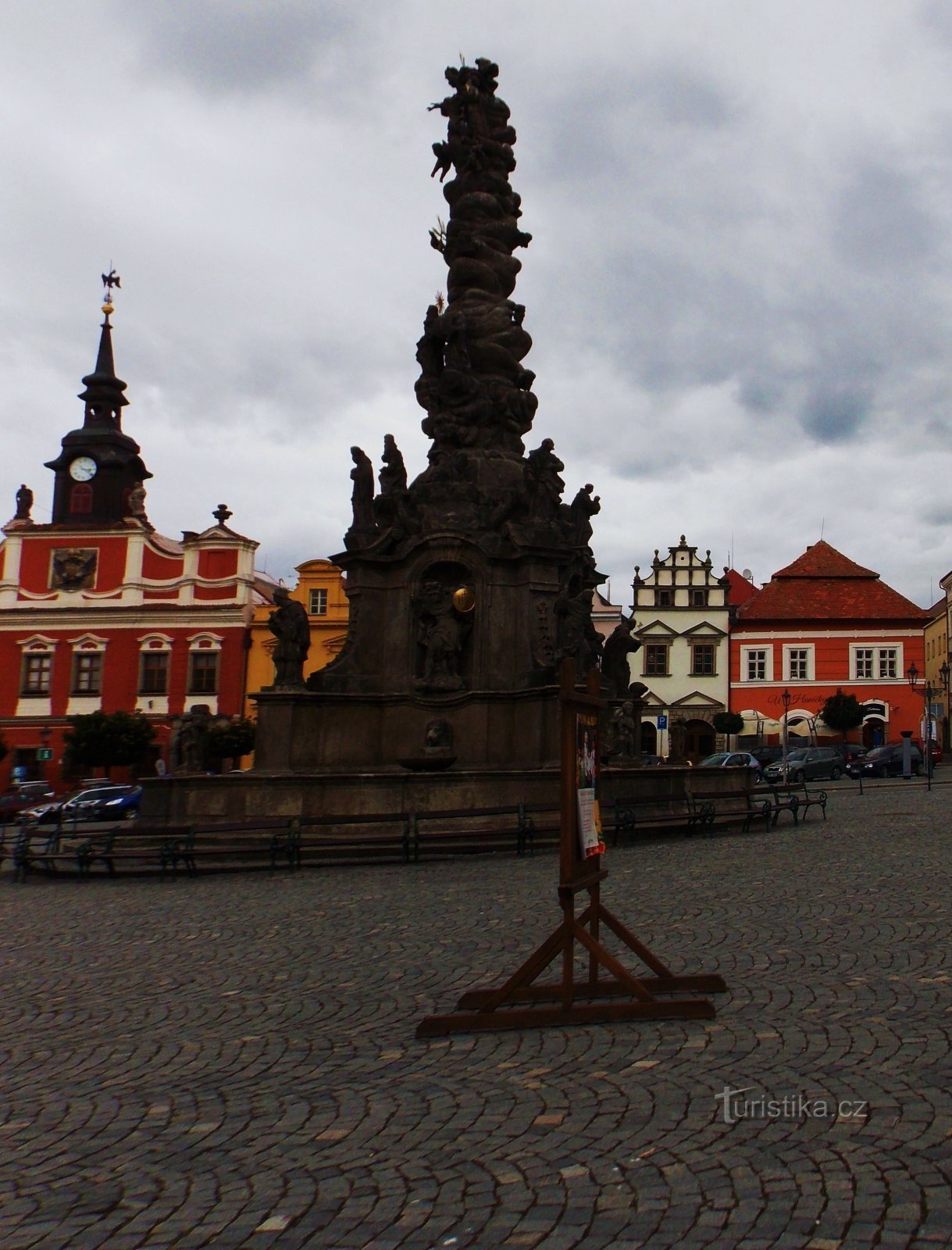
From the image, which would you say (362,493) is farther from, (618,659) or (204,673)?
(204,673)

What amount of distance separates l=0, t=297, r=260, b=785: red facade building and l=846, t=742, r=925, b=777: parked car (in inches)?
1084

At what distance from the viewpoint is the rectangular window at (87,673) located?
5262 cm

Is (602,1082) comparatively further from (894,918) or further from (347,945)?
(894,918)

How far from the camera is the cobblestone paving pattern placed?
148 inches

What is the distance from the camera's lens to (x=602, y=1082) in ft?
16.6

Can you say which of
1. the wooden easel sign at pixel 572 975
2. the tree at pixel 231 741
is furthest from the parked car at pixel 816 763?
the wooden easel sign at pixel 572 975

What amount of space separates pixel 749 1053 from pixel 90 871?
11.3 metres

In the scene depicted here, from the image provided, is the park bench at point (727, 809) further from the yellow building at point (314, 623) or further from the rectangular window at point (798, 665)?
the rectangular window at point (798, 665)

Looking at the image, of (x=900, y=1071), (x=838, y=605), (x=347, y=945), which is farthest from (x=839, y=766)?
(x=900, y=1071)

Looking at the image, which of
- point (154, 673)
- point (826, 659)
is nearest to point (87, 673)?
point (154, 673)

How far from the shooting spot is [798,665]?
193ft

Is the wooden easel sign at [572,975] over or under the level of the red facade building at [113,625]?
under

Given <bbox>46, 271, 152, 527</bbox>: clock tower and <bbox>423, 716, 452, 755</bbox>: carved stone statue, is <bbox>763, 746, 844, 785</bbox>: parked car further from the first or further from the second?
<bbox>46, 271, 152, 527</bbox>: clock tower

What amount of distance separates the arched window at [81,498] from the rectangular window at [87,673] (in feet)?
31.7
